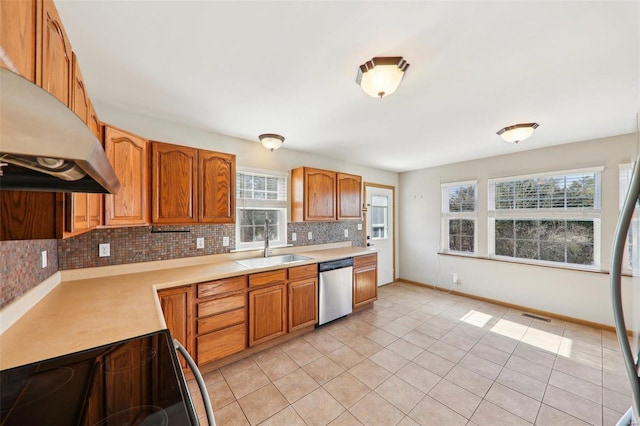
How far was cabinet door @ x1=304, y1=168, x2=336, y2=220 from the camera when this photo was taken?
328 centimetres

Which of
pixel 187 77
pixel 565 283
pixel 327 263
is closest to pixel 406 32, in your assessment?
pixel 187 77

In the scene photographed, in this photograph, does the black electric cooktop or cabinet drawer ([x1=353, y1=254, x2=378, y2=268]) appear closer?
the black electric cooktop

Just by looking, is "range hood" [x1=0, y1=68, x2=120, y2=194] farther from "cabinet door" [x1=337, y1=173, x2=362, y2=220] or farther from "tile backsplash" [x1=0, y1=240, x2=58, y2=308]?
"cabinet door" [x1=337, y1=173, x2=362, y2=220]

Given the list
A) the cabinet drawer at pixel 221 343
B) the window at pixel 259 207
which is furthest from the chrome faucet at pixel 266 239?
the cabinet drawer at pixel 221 343

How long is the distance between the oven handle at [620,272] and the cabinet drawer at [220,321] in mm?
2409

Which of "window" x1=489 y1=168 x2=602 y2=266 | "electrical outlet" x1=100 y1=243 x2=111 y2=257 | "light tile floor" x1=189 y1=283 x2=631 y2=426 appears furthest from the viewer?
"window" x1=489 y1=168 x2=602 y2=266

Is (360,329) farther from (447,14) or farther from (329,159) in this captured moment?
(447,14)

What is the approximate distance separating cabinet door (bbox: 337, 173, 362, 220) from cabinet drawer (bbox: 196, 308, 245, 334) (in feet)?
6.50

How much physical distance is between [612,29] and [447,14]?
936 millimetres

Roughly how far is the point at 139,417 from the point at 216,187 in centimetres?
206

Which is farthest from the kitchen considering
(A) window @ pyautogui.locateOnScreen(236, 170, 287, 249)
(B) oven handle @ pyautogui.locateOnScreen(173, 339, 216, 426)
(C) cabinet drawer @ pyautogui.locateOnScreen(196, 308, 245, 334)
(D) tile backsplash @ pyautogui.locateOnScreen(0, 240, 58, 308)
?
(B) oven handle @ pyautogui.locateOnScreen(173, 339, 216, 426)

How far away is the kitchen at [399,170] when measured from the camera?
153 cm

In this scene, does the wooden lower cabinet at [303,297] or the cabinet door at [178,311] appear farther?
the wooden lower cabinet at [303,297]

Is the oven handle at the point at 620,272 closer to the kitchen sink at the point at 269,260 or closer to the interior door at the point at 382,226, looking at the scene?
the kitchen sink at the point at 269,260
